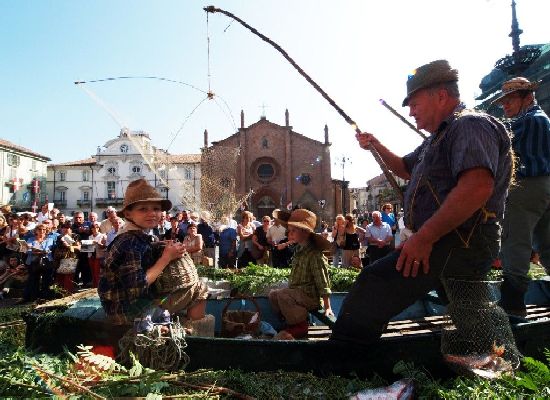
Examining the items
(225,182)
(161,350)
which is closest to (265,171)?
(225,182)

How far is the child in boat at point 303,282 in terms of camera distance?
203 inches

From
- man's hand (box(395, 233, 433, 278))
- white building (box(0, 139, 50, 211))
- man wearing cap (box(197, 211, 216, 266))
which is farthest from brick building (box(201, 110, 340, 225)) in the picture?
man's hand (box(395, 233, 433, 278))

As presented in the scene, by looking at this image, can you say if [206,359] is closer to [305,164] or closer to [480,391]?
[480,391]

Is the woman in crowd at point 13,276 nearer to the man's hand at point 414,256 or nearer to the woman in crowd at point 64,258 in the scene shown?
the woman in crowd at point 64,258

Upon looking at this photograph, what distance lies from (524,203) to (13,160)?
2906 inches

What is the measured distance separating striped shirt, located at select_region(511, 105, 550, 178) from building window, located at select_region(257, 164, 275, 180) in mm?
53238

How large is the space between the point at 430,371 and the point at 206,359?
167 cm

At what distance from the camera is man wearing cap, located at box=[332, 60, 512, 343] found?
2.69 m

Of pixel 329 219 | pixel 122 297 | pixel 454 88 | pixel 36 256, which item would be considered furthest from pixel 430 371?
pixel 329 219

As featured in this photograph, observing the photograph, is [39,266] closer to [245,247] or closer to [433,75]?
[245,247]

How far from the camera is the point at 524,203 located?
453 cm

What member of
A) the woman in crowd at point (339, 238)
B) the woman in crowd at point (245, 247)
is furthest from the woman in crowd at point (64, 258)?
the woman in crowd at point (339, 238)

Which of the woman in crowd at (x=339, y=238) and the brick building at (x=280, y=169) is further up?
the brick building at (x=280, y=169)

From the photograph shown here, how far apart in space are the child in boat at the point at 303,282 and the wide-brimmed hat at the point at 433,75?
268 cm
